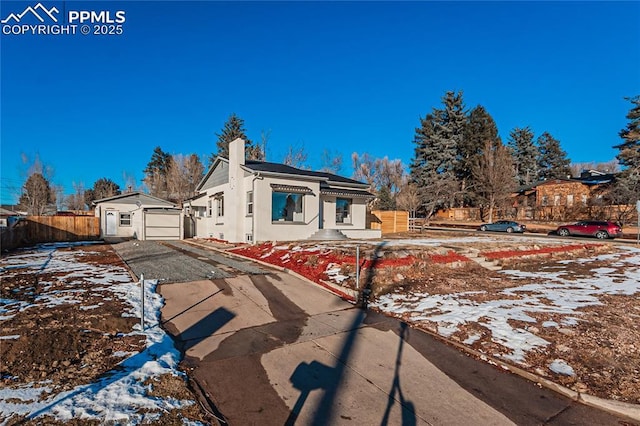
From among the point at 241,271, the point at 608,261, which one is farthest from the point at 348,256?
the point at 608,261

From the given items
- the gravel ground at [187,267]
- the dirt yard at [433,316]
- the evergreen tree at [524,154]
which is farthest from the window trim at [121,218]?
the evergreen tree at [524,154]

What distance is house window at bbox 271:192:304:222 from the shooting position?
1658 cm

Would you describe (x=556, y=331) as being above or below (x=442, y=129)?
below

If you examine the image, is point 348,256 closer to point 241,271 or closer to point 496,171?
point 241,271

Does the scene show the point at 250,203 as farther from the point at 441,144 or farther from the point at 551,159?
the point at 551,159

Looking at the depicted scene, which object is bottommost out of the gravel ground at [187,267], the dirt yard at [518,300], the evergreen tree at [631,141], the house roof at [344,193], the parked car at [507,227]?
the dirt yard at [518,300]

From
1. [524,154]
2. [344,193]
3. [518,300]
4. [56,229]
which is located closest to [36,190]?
[56,229]

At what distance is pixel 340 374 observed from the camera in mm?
4059

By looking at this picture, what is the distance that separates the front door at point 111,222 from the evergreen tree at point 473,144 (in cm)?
3900

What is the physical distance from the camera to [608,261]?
1273 centimetres

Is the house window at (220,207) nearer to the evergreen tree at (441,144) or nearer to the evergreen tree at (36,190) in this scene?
the evergreen tree at (36,190)

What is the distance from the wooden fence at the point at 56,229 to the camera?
64.6ft

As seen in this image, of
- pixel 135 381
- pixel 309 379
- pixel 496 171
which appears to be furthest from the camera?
pixel 496 171

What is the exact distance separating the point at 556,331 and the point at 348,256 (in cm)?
553
